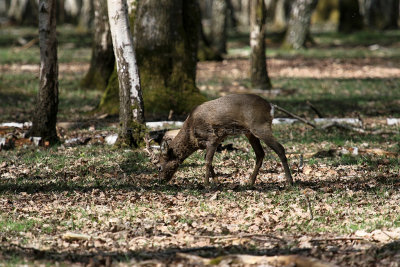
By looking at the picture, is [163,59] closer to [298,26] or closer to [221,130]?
[221,130]

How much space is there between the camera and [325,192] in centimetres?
892

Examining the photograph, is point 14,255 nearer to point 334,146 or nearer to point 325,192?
point 325,192

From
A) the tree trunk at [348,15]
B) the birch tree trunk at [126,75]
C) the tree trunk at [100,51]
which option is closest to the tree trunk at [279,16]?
the tree trunk at [348,15]

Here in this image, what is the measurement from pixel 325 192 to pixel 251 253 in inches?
105

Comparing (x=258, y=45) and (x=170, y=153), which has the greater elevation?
(x=258, y=45)

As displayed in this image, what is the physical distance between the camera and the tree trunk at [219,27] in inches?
1107

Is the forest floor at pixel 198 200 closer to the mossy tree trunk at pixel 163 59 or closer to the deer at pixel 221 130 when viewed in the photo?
the deer at pixel 221 130

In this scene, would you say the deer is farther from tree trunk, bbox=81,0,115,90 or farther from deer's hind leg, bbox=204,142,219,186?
tree trunk, bbox=81,0,115,90

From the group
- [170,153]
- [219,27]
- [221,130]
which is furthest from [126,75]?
[219,27]

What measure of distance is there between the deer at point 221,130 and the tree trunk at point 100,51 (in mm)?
8802

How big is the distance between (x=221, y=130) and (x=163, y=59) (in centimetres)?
556

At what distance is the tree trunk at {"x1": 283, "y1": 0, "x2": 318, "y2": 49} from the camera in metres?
29.7

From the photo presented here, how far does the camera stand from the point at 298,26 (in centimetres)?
3053

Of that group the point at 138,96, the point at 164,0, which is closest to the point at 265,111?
the point at 138,96
